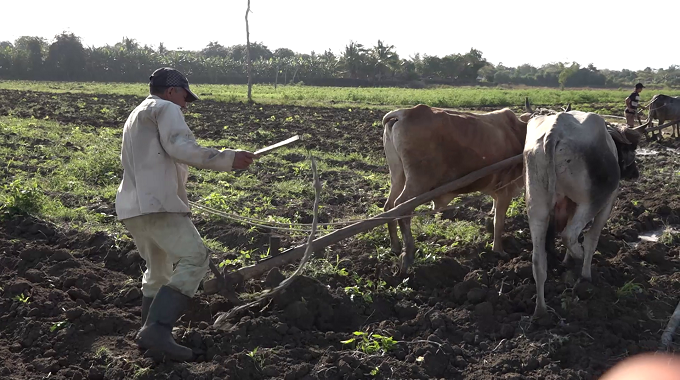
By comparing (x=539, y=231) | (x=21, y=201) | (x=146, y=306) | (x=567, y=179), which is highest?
(x=567, y=179)

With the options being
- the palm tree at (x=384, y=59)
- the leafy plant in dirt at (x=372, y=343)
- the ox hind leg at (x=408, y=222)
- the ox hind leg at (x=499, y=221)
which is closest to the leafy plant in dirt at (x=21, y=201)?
the ox hind leg at (x=408, y=222)

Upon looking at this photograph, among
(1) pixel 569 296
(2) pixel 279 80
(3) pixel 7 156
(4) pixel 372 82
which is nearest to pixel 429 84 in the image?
(4) pixel 372 82

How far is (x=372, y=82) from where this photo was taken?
64.8 metres

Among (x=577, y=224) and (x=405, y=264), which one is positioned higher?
(x=577, y=224)

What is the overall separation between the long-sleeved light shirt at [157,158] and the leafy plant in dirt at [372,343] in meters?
1.56

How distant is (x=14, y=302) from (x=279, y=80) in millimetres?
65303

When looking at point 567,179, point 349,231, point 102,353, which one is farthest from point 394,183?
point 102,353

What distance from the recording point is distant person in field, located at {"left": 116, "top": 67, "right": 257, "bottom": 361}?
14.0 feet

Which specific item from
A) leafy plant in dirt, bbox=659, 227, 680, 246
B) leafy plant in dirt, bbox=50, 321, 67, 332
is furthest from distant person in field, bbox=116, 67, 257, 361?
leafy plant in dirt, bbox=659, 227, 680, 246

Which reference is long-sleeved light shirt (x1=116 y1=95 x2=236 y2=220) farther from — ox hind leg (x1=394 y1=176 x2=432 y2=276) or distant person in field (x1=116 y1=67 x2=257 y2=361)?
ox hind leg (x1=394 y1=176 x2=432 y2=276)

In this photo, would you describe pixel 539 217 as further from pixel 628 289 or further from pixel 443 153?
pixel 443 153

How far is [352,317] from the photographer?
17.3 feet

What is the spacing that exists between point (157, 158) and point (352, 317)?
2.08 metres

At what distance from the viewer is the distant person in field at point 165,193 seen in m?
4.26
